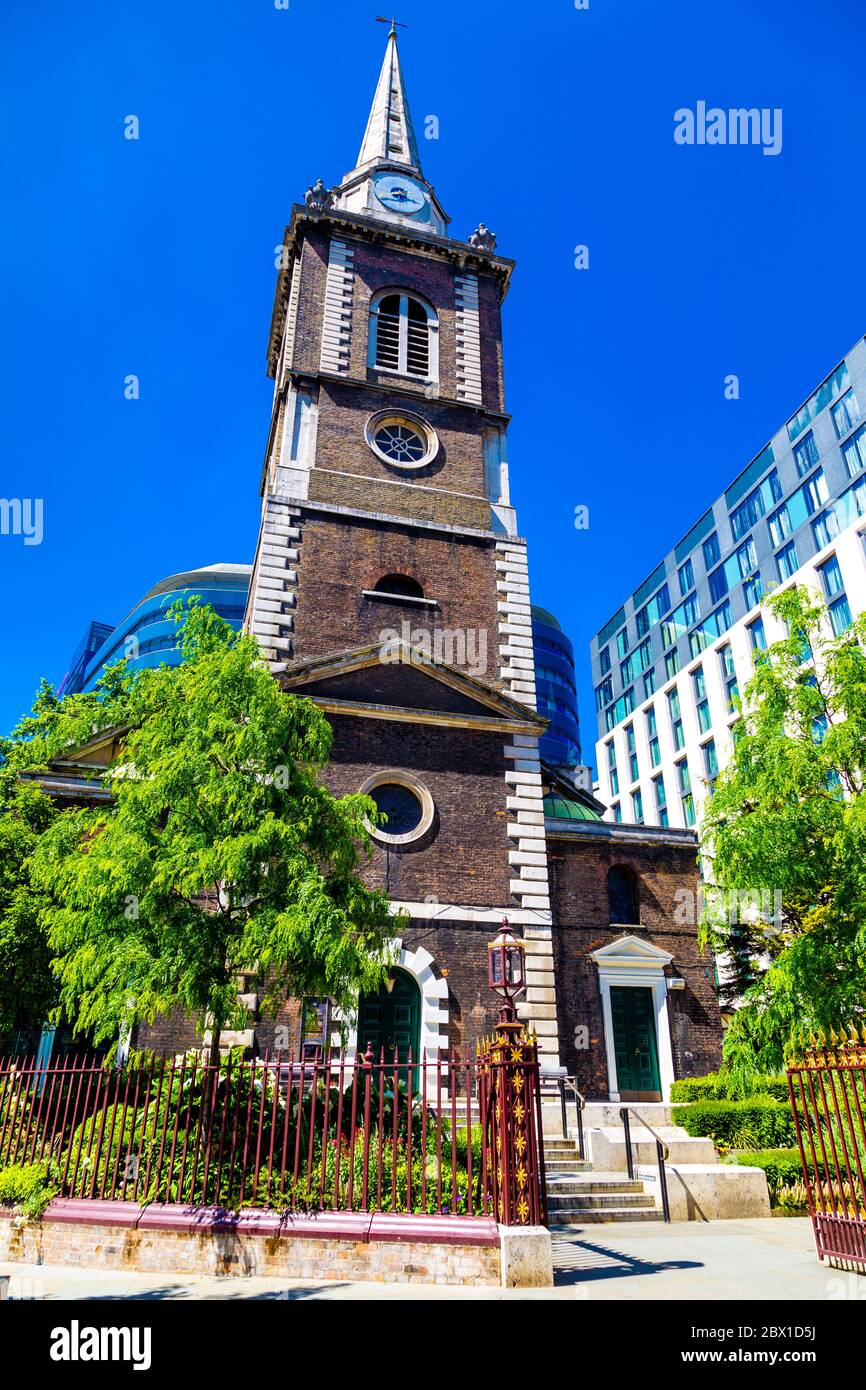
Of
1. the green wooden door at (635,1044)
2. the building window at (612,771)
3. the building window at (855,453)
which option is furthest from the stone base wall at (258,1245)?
the building window at (612,771)

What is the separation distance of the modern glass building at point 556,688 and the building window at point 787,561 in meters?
26.6

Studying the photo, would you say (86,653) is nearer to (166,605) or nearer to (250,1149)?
(166,605)

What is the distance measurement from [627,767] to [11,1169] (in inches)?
2122

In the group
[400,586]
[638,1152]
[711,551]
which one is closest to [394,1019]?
[638,1152]

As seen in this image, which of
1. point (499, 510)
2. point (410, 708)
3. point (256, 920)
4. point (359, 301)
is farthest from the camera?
point (359, 301)

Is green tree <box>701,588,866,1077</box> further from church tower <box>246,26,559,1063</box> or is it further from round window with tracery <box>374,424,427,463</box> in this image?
round window with tracery <box>374,424,427,463</box>

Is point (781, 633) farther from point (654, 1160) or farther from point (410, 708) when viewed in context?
point (654, 1160)

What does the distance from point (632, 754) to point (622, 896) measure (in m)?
39.7

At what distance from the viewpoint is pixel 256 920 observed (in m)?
10.6

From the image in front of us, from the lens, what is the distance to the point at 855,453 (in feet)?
135

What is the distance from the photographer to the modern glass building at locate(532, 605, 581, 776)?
71500mm
